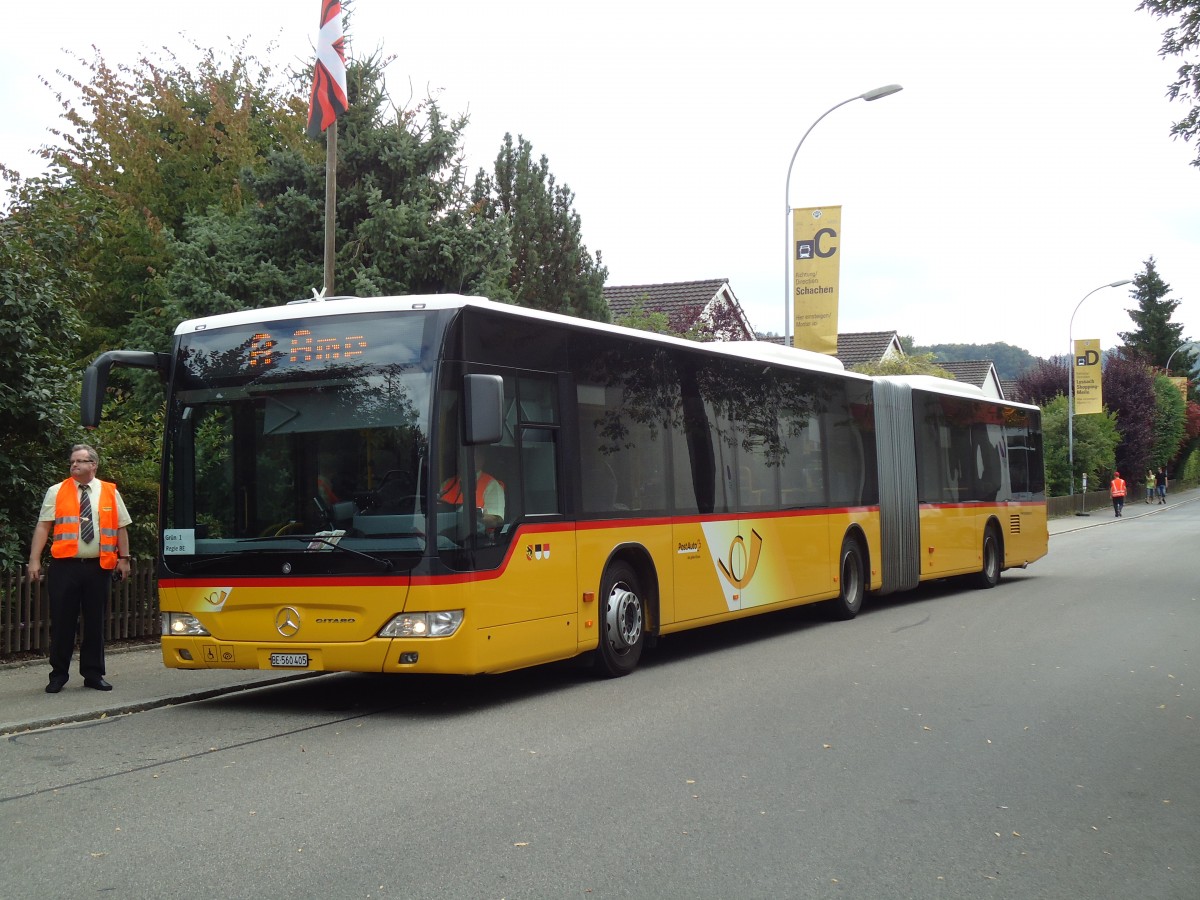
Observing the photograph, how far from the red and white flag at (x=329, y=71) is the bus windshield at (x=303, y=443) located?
5684mm

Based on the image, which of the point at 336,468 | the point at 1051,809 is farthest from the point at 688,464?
the point at 1051,809

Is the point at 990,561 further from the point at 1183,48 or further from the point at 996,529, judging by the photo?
the point at 1183,48

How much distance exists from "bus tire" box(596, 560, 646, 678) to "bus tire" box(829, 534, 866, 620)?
17.8 feet

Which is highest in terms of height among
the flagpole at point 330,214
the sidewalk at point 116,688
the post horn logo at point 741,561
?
the flagpole at point 330,214

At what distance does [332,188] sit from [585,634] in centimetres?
670

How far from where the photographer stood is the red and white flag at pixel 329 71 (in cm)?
1495

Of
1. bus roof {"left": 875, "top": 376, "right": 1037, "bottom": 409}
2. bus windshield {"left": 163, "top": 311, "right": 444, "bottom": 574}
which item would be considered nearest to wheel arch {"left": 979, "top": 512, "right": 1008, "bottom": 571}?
bus roof {"left": 875, "top": 376, "right": 1037, "bottom": 409}

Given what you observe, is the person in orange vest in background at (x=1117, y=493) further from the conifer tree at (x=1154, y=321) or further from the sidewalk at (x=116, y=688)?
the conifer tree at (x=1154, y=321)

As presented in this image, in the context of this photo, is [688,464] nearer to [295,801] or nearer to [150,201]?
[295,801]

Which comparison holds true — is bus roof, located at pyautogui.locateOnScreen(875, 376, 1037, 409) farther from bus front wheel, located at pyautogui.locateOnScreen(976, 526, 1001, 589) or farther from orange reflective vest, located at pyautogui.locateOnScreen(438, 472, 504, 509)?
orange reflective vest, located at pyautogui.locateOnScreen(438, 472, 504, 509)

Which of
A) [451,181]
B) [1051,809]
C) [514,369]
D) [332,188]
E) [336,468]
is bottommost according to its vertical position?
[1051,809]

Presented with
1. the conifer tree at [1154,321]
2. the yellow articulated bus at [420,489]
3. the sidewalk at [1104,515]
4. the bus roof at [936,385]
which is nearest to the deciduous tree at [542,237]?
the bus roof at [936,385]

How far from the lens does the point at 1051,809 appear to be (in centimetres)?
646

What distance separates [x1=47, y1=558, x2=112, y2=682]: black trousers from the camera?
10.2 metres
